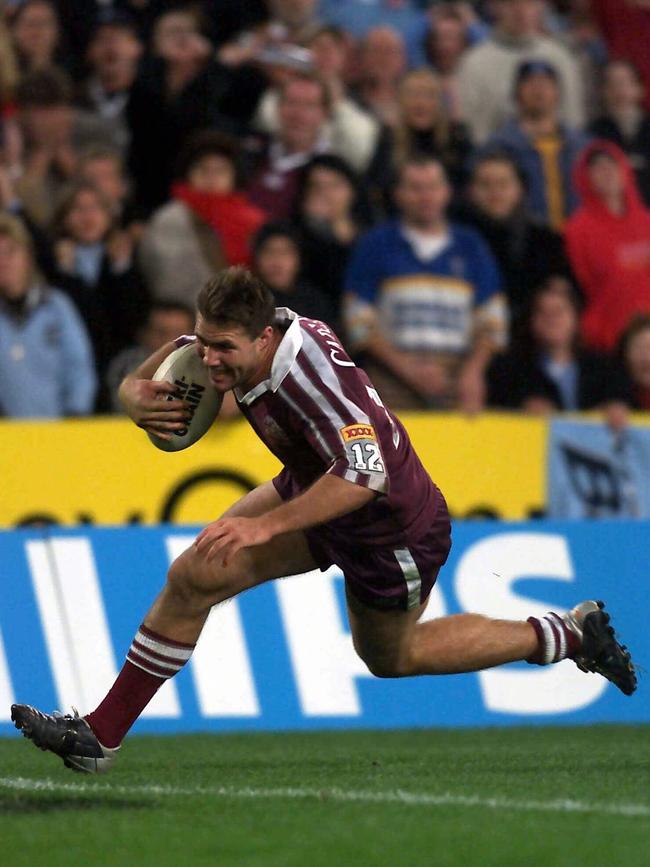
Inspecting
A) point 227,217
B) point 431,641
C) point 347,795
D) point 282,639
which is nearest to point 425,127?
point 227,217

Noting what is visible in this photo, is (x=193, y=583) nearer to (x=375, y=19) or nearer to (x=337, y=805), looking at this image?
(x=337, y=805)

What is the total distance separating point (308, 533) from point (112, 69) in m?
6.25

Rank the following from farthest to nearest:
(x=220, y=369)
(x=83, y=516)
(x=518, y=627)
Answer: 1. (x=83, y=516)
2. (x=518, y=627)
3. (x=220, y=369)

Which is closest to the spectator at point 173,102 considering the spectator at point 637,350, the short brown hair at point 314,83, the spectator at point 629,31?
the short brown hair at point 314,83

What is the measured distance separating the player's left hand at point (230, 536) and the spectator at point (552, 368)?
581cm

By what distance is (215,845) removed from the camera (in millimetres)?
4746

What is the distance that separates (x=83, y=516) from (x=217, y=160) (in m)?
2.31

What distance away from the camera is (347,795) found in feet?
18.9

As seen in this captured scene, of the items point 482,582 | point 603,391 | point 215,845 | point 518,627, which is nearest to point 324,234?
point 603,391

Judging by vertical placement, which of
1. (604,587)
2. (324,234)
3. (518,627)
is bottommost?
(604,587)

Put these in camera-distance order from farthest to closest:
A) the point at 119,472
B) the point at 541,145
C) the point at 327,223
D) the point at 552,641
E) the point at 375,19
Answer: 1. the point at 375,19
2. the point at 541,145
3. the point at 327,223
4. the point at 119,472
5. the point at 552,641

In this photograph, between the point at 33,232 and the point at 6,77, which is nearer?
the point at 33,232

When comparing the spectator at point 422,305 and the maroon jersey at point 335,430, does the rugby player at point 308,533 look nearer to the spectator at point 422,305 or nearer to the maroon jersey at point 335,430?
the maroon jersey at point 335,430

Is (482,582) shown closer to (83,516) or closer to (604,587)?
(604,587)
